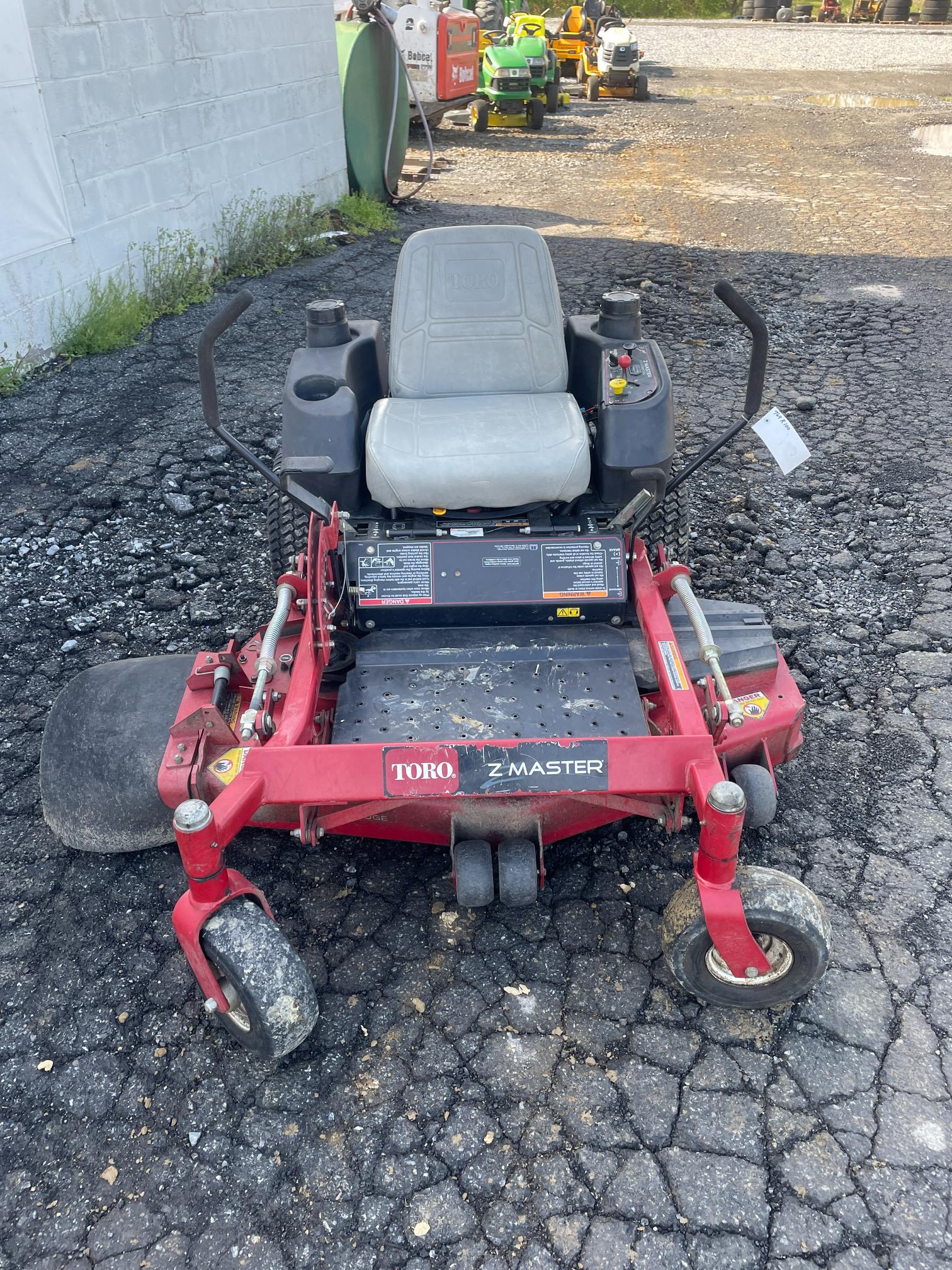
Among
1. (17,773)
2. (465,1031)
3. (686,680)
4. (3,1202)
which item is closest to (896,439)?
(686,680)

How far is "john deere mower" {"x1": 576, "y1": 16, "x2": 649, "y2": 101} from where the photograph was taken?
16328 millimetres

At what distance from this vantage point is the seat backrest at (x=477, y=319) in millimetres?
3658

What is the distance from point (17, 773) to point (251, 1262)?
188 cm

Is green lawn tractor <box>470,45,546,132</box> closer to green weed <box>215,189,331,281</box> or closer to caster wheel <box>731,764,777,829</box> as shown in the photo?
green weed <box>215,189,331,281</box>

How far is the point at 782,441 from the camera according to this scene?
3152mm

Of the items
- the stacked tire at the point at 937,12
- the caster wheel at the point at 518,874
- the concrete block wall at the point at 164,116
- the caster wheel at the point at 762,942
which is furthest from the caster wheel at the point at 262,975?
the stacked tire at the point at 937,12

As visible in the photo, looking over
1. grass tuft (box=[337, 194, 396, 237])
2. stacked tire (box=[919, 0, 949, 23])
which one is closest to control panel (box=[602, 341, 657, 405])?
grass tuft (box=[337, 194, 396, 237])

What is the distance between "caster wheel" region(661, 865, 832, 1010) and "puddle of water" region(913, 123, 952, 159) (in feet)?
42.9

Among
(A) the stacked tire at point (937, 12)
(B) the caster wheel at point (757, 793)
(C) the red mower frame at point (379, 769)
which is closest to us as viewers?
(C) the red mower frame at point (379, 769)

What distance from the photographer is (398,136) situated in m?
A: 9.98

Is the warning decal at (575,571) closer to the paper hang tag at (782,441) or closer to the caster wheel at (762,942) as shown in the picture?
the paper hang tag at (782,441)

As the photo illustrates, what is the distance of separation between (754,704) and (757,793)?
0.29 meters

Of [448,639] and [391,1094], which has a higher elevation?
[448,639]

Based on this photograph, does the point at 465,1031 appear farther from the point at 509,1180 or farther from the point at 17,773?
the point at 17,773
